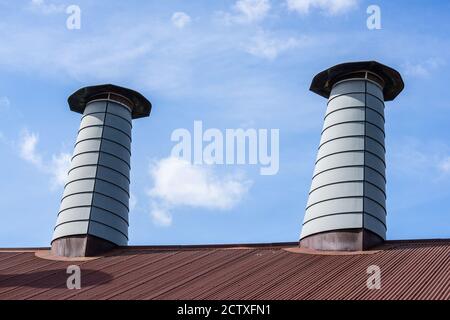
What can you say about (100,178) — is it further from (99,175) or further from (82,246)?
(82,246)

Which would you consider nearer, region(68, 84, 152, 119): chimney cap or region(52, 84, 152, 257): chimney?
region(52, 84, 152, 257): chimney

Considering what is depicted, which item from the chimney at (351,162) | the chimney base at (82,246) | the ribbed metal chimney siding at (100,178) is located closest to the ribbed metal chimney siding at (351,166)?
the chimney at (351,162)

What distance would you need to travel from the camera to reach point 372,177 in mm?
30172

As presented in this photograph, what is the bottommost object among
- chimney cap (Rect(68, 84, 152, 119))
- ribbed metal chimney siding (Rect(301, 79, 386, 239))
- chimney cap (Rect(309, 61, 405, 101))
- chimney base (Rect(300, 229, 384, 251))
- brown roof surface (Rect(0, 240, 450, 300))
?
brown roof surface (Rect(0, 240, 450, 300))

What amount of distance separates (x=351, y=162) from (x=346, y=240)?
3.31 meters

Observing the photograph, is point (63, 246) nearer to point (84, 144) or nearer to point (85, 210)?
point (85, 210)

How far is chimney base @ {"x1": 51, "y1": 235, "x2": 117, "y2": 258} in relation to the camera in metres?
32.4

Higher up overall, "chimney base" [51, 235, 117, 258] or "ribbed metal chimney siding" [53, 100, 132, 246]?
"ribbed metal chimney siding" [53, 100, 132, 246]

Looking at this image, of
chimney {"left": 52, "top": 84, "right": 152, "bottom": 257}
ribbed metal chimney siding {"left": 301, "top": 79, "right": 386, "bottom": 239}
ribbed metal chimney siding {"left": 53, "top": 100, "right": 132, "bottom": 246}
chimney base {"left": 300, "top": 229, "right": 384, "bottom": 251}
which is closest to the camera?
chimney base {"left": 300, "top": 229, "right": 384, "bottom": 251}

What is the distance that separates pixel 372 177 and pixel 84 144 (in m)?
13.1

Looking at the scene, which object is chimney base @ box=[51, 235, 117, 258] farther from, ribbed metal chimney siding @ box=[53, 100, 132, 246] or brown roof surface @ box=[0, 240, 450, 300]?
brown roof surface @ box=[0, 240, 450, 300]

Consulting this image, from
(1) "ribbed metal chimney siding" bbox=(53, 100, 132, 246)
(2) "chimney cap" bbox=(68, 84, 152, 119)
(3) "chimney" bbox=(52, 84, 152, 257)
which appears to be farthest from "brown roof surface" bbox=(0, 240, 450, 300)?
(2) "chimney cap" bbox=(68, 84, 152, 119)

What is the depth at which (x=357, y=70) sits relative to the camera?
1264 inches
